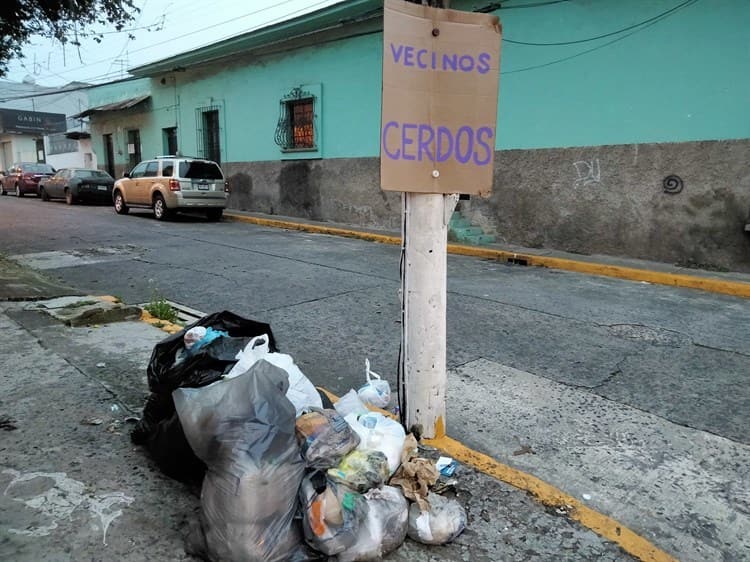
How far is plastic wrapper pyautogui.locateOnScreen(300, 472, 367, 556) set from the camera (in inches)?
88.7

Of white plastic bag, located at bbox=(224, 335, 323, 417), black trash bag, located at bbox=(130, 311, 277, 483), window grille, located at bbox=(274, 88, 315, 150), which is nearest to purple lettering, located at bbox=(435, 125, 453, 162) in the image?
white plastic bag, located at bbox=(224, 335, 323, 417)

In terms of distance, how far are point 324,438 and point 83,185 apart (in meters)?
22.0

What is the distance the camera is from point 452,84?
2.99 meters

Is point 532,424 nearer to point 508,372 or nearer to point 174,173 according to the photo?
point 508,372

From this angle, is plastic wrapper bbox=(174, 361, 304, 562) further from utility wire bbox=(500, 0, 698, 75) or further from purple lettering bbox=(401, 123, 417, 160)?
utility wire bbox=(500, 0, 698, 75)

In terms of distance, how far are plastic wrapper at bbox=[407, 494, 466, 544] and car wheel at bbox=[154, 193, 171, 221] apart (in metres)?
14.9

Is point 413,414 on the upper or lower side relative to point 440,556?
upper

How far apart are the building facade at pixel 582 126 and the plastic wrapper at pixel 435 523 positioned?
27.9 feet

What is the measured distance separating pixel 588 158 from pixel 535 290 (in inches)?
157

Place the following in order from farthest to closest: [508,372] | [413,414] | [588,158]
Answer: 1. [588,158]
2. [508,372]
3. [413,414]

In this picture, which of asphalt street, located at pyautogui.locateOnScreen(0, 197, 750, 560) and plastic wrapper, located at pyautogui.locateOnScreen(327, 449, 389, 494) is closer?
plastic wrapper, located at pyautogui.locateOnScreen(327, 449, 389, 494)

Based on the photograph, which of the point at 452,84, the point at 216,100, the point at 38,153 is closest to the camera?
the point at 452,84

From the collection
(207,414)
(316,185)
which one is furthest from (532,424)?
(316,185)

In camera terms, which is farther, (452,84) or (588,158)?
(588,158)
